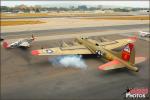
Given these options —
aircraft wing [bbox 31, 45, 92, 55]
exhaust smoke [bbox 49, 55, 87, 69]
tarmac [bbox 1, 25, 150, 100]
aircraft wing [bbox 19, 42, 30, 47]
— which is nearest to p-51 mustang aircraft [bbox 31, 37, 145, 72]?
aircraft wing [bbox 31, 45, 92, 55]

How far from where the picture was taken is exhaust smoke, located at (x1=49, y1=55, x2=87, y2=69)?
33188 mm

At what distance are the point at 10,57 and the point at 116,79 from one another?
20.5 meters

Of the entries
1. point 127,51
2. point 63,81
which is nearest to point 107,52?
point 127,51

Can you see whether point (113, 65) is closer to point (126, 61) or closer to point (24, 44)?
point (126, 61)

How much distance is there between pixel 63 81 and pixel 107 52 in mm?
Answer: 9816

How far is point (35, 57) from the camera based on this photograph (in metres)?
38.6

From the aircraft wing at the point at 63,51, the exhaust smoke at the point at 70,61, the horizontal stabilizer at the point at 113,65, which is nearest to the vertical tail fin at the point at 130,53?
the horizontal stabilizer at the point at 113,65

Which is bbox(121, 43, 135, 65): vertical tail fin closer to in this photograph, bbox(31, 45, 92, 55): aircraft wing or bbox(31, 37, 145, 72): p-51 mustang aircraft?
bbox(31, 37, 145, 72): p-51 mustang aircraft

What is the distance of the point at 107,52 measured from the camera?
33.3m

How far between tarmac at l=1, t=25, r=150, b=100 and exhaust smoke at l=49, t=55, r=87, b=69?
33.5 inches

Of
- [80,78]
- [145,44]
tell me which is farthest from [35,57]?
[145,44]

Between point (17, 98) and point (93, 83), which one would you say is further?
point (93, 83)

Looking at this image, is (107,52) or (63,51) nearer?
(107,52)

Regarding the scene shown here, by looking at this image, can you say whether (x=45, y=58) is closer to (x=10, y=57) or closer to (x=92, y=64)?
Answer: (x=10, y=57)
